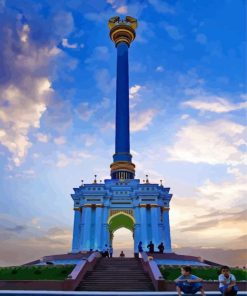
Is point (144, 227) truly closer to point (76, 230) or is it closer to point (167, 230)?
point (167, 230)

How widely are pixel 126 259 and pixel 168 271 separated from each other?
4220 mm

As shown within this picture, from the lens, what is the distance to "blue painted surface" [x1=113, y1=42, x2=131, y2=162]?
151ft

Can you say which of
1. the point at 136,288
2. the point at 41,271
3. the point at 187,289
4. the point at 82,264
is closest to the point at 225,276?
the point at 187,289

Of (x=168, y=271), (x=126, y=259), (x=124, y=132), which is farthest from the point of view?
(x=124, y=132)

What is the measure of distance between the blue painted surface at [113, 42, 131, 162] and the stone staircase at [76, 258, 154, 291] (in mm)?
22219

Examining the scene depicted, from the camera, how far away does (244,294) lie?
455 inches

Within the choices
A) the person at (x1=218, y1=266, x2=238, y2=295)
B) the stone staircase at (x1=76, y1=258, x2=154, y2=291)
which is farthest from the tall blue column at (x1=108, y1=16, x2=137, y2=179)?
the person at (x1=218, y1=266, x2=238, y2=295)

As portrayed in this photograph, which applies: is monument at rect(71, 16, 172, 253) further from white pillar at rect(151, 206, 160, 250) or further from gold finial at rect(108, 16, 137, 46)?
gold finial at rect(108, 16, 137, 46)

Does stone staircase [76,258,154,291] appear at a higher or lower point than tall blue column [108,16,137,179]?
lower

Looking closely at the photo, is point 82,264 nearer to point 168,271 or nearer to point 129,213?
point 168,271

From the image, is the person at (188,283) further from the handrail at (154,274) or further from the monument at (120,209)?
the monument at (120,209)

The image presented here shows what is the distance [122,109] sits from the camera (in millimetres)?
48156

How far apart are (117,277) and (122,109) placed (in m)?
31.4

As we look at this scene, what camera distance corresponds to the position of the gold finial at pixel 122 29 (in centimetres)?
5425
